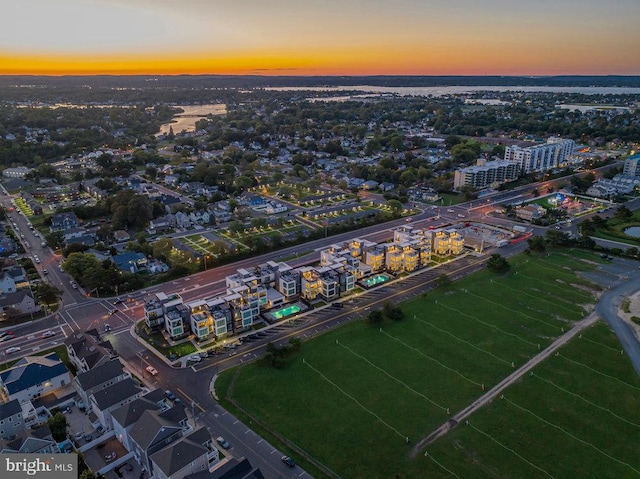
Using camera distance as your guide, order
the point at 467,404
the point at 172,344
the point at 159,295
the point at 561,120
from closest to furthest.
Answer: the point at 467,404 < the point at 172,344 < the point at 159,295 < the point at 561,120

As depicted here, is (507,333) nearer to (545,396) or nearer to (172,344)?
(545,396)

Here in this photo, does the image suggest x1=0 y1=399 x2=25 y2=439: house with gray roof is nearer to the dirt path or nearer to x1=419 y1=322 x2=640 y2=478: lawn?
the dirt path

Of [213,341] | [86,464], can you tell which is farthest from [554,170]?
[86,464]

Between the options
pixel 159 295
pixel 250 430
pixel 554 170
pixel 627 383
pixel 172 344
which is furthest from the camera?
pixel 554 170

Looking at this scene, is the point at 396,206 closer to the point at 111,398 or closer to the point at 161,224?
the point at 161,224

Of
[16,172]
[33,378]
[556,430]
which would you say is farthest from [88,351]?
[16,172]

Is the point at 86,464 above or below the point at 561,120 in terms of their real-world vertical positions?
below

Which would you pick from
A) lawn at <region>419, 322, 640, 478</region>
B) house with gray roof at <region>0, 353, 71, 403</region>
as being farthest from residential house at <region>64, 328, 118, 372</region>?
lawn at <region>419, 322, 640, 478</region>
